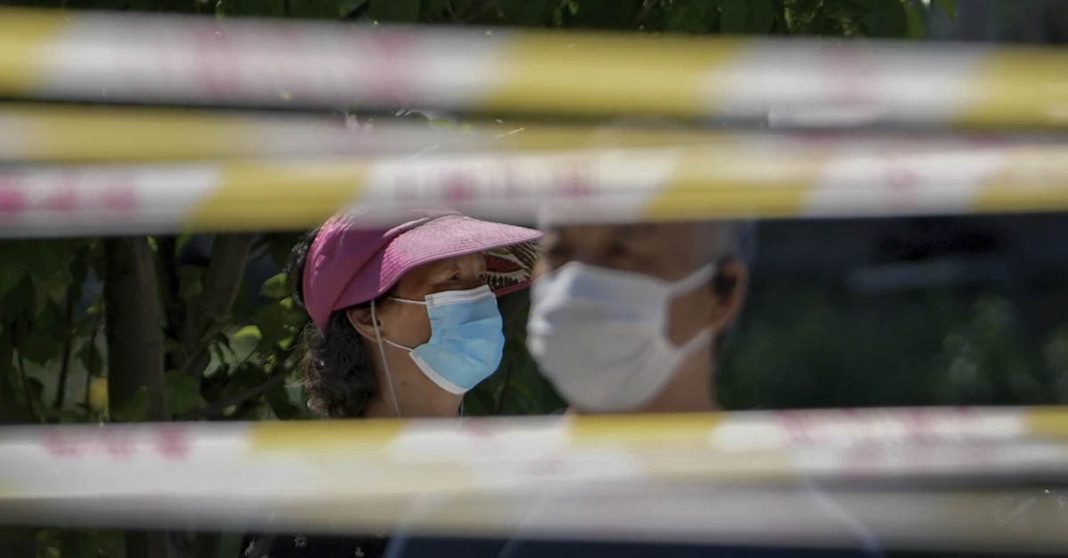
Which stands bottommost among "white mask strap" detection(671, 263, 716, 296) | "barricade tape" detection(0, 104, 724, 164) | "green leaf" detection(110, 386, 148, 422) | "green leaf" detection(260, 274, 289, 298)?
"green leaf" detection(110, 386, 148, 422)

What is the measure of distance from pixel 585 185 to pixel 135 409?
5.94ft

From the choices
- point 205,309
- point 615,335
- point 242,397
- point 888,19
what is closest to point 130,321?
point 205,309

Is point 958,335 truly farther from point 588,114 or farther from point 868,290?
point 588,114

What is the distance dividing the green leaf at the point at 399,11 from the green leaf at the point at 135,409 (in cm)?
84

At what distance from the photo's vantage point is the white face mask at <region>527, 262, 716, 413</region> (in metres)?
1.50

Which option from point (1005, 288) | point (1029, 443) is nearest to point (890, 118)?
point (1029, 443)

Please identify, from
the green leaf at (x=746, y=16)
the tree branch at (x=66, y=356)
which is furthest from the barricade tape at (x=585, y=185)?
the tree branch at (x=66, y=356)

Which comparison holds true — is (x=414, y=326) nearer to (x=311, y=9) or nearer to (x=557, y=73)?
(x=311, y=9)

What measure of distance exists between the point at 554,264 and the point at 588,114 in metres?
0.30

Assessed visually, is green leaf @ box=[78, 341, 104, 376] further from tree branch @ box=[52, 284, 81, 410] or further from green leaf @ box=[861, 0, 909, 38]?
green leaf @ box=[861, 0, 909, 38]

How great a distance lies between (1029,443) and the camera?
1.28 m

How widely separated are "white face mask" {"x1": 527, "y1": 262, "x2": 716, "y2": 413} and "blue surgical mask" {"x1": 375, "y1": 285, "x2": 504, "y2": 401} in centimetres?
88

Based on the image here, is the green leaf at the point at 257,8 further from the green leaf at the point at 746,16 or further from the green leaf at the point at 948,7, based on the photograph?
the green leaf at the point at 948,7

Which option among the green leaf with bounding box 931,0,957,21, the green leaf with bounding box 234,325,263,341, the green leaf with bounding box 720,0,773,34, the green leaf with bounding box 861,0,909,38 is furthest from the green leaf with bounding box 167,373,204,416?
the green leaf with bounding box 931,0,957,21
